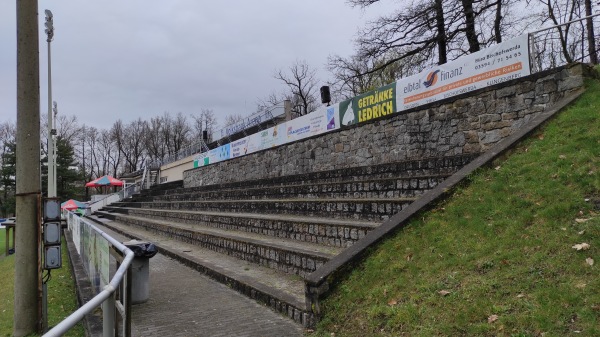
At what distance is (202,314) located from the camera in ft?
17.0

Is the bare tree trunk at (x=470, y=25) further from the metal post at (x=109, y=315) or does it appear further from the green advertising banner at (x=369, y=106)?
the metal post at (x=109, y=315)

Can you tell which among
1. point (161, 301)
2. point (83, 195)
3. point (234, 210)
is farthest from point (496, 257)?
point (83, 195)

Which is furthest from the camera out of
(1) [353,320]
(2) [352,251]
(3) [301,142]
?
(3) [301,142]

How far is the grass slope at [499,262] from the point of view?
3141 mm

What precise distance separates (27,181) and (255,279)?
332 cm

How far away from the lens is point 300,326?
4.61 m

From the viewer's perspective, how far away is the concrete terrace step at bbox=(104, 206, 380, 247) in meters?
6.42

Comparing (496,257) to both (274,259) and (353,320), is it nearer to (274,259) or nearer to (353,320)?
(353,320)

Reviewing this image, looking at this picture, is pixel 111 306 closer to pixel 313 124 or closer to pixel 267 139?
pixel 313 124

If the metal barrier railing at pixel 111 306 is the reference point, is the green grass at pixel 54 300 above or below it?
below

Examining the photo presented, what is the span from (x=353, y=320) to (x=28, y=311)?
156 inches

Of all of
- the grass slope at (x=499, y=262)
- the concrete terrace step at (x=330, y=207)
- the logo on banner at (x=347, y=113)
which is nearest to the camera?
the grass slope at (x=499, y=262)

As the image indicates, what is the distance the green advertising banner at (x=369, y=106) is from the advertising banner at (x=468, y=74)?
0.30m

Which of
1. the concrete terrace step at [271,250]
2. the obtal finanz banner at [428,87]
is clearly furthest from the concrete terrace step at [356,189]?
the obtal finanz banner at [428,87]
